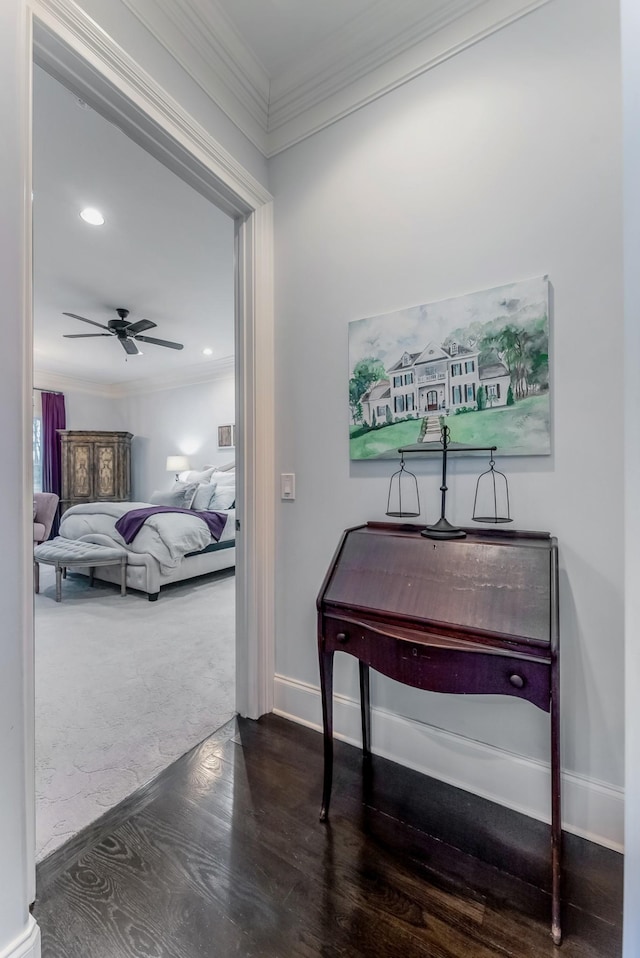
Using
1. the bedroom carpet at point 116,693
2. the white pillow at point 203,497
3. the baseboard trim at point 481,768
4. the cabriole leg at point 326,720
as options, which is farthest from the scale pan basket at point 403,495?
the white pillow at point 203,497

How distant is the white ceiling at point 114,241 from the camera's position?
2.06 m

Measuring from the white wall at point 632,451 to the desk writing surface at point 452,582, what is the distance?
1.08 ft

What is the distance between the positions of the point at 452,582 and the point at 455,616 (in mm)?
108

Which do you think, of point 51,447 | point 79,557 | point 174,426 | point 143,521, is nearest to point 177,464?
point 174,426

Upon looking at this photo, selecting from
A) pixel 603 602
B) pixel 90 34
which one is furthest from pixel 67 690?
pixel 90 34

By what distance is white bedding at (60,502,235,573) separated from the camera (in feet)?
12.6

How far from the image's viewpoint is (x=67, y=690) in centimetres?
223

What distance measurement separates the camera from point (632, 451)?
67 centimetres

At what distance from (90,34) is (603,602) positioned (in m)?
2.27

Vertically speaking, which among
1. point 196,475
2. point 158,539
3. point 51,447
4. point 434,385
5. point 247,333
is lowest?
point 158,539

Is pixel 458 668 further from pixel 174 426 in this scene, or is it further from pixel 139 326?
pixel 174 426

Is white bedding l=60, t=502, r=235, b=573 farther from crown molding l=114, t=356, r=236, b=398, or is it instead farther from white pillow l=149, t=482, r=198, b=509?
crown molding l=114, t=356, r=236, b=398

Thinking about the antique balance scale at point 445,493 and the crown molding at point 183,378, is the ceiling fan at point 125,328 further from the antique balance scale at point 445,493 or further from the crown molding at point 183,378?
the antique balance scale at point 445,493

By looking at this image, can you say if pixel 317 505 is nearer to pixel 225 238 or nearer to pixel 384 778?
pixel 384 778
